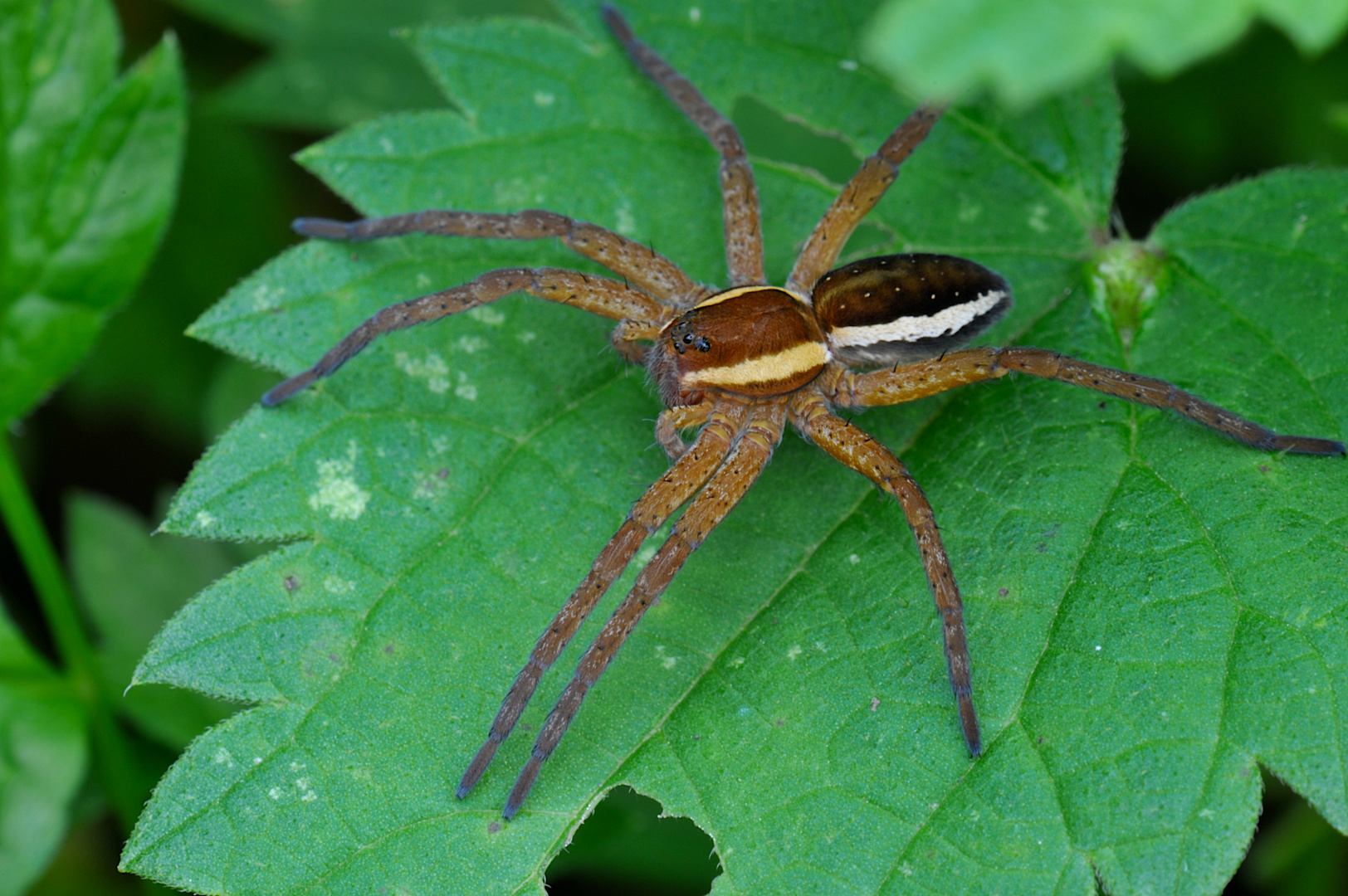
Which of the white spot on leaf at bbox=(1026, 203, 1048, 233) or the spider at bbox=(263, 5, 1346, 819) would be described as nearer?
the spider at bbox=(263, 5, 1346, 819)

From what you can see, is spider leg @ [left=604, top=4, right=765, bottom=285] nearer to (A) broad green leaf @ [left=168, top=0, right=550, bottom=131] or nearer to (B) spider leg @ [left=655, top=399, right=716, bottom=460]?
(B) spider leg @ [left=655, top=399, right=716, bottom=460]

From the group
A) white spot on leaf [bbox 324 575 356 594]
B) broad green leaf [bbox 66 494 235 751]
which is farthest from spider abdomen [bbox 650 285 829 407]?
broad green leaf [bbox 66 494 235 751]

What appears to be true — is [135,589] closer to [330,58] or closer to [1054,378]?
[330,58]

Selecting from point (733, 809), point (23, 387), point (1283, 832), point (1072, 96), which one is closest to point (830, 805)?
point (733, 809)

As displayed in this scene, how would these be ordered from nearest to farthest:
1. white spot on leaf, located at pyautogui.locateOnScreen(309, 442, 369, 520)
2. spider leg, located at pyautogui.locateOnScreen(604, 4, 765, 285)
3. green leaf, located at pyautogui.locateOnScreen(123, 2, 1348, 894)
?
1. green leaf, located at pyautogui.locateOnScreen(123, 2, 1348, 894)
2. white spot on leaf, located at pyautogui.locateOnScreen(309, 442, 369, 520)
3. spider leg, located at pyautogui.locateOnScreen(604, 4, 765, 285)

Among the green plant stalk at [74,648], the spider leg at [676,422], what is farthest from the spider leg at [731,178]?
the green plant stalk at [74,648]

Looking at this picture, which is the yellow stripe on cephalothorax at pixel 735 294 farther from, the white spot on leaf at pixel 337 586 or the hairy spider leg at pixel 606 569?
the white spot on leaf at pixel 337 586
